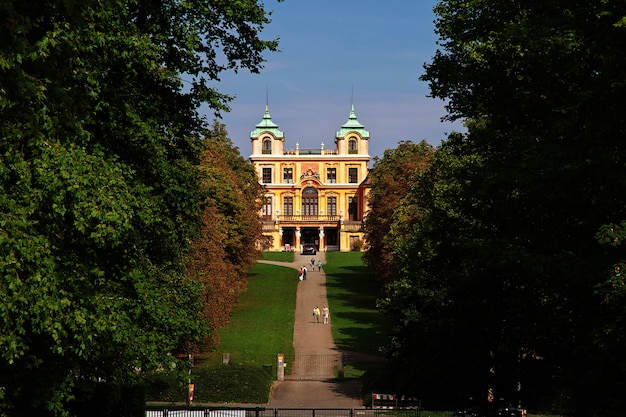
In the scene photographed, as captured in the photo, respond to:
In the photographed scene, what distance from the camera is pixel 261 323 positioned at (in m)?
51.2

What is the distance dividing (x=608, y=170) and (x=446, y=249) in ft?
28.5

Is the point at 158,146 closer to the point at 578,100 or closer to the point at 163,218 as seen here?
the point at 163,218

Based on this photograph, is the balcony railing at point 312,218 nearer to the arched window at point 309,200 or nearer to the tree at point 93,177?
the arched window at point 309,200

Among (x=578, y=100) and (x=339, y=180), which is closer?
(x=578, y=100)

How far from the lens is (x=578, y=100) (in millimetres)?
15281

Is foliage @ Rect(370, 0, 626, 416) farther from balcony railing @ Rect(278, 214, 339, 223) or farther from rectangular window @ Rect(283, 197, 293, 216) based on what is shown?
rectangular window @ Rect(283, 197, 293, 216)

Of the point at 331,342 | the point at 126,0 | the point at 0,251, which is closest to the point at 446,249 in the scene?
the point at 126,0

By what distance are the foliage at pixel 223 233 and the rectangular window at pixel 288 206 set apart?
126 ft

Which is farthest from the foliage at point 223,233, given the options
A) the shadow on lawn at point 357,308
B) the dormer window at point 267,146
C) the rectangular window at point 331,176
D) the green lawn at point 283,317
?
the dormer window at point 267,146

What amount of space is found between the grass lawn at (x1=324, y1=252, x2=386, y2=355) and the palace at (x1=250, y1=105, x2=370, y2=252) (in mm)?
14892

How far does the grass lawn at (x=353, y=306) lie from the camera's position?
4688cm

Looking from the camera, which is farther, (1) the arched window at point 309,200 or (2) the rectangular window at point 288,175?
(2) the rectangular window at point 288,175

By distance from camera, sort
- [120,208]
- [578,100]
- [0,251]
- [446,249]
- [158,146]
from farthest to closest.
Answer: [446,249] < [158,146] < [578,100] < [120,208] < [0,251]

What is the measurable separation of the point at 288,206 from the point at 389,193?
49245 millimetres
